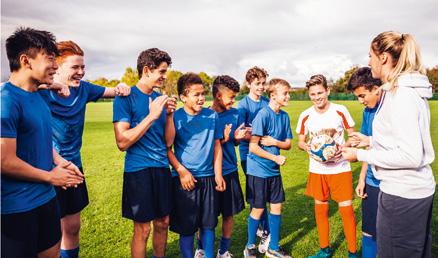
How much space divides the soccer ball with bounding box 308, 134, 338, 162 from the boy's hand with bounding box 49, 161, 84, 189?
2732 millimetres

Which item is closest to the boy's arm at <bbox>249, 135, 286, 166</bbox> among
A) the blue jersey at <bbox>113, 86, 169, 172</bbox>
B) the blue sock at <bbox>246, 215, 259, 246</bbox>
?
the blue sock at <bbox>246, 215, 259, 246</bbox>

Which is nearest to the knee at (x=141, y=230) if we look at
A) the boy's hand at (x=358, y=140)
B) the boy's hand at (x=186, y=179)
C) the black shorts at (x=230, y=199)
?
the boy's hand at (x=186, y=179)

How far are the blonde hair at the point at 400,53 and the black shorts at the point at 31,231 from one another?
2.77 m

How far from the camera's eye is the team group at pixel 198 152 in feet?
7.38

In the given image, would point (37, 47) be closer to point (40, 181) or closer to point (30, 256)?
point (40, 181)

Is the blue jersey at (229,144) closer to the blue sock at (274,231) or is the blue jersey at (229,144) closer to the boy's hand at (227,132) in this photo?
the boy's hand at (227,132)

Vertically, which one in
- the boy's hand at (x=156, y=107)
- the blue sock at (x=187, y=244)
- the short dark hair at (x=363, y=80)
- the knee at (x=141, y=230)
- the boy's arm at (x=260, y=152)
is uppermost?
the short dark hair at (x=363, y=80)

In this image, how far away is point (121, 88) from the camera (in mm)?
3207

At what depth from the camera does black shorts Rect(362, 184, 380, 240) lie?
349 centimetres

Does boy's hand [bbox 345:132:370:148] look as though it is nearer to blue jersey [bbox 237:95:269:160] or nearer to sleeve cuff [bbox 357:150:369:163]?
sleeve cuff [bbox 357:150:369:163]

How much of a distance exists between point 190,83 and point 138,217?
1.55 m

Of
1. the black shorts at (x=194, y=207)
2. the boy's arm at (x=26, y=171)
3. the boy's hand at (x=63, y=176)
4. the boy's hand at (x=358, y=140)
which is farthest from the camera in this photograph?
the black shorts at (x=194, y=207)

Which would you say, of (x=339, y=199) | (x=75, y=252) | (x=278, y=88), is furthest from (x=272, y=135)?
(x=75, y=252)

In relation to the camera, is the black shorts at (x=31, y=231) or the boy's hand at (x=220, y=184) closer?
the black shorts at (x=31, y=231)
